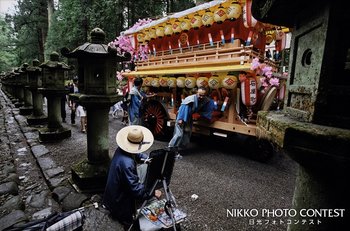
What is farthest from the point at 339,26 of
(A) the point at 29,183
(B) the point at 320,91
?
(A) the point at 29,183

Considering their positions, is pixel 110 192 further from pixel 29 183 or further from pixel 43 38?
pixel 43 38

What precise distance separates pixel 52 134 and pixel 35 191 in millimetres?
3251

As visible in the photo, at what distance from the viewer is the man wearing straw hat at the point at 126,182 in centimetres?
265

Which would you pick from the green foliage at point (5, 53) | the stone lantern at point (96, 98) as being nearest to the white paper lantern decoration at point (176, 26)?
the stone lantern at point (96, 98)

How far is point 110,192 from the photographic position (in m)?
2.87

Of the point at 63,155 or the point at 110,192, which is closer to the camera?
the point at 110,192

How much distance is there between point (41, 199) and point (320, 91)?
448 centimetres

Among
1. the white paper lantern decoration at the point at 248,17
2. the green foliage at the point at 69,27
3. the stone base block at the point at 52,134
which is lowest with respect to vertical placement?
the stone base block at the point at 52,134

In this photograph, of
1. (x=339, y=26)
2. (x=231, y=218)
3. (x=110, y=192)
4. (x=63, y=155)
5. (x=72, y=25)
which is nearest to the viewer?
(x=339, y=26)

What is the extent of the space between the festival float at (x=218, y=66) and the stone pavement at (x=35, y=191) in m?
3.91

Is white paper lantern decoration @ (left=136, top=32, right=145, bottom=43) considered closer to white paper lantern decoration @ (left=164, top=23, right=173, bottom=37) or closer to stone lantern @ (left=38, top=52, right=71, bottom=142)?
white paper lantern decoration @ (left=164, top=23, right=173, bottom=37)

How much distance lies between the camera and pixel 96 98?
12.5 ft

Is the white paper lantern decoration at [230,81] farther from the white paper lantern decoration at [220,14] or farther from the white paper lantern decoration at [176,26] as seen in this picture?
the white paper lantern decoration at [176,26]

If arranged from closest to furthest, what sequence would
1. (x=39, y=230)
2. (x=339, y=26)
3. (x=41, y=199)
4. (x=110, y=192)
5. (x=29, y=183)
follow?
A: (x=339, y=26) < (x=39, y=230) < (x=110, y=192) < (x=41, y=199) < (x=29, y=183)
